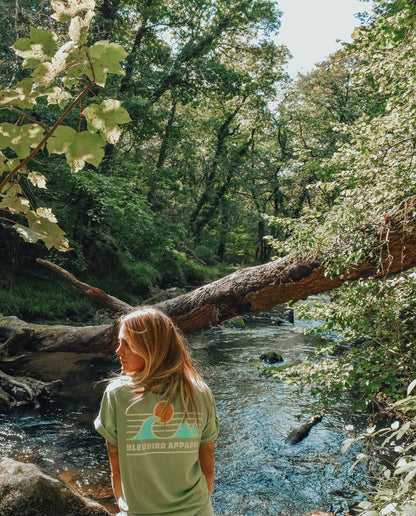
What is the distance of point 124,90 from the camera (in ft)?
46.8

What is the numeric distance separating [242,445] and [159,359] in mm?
5274

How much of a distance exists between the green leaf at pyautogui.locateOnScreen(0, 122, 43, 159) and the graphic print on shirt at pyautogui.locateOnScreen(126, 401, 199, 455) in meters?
1.02

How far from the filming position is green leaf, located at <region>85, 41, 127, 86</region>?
0.73 metres

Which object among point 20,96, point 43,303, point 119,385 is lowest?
point 43,303

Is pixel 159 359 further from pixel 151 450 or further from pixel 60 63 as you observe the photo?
pixel 60 63

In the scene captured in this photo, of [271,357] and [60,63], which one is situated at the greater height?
[60,63]

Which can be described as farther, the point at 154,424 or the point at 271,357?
the point at 271,357

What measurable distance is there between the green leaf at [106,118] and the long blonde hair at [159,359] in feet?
2.94

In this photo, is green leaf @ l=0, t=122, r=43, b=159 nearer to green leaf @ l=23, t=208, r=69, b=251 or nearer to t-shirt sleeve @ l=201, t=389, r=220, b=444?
green leaf @ l=23, t=208, r=69, b=251

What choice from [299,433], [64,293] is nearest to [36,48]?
[299,433]

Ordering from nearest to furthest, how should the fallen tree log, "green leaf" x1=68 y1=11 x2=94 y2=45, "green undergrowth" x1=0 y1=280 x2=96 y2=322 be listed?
"green leaf" x1=68 y1=11 x2=94 y2=45 → the fallen tree log → "green undergrowth" x1=0 y1=280 x2=96 y2=322

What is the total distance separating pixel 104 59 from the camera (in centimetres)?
74

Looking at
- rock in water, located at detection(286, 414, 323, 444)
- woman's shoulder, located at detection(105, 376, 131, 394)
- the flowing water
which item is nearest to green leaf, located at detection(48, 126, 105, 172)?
woman's shoulder, located at detection(105, 376, 131, 394)

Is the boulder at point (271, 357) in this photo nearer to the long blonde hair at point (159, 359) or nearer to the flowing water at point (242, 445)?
the flowing water at point (242, 445)
